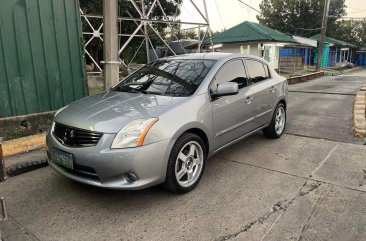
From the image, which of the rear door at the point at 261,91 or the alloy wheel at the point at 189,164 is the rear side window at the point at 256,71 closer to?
the rear door at the point at 261,91

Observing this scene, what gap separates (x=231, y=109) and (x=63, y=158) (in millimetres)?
2224

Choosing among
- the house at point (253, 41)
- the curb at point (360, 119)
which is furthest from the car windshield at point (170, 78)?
the house at point (253, 41)

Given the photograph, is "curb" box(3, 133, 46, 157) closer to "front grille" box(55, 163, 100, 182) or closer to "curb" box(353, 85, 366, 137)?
"front grille" box(55, 163, 100, 182)

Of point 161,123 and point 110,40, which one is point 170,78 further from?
point 110,40

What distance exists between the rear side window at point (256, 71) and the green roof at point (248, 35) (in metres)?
14.6

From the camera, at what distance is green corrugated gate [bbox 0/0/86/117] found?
581cm

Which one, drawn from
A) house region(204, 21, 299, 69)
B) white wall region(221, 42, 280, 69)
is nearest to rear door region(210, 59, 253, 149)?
house region(204, 21, 299, 69)

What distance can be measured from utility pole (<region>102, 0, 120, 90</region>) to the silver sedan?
4.12 ft

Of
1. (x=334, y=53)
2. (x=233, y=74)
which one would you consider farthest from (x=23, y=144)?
(x=334, y=53)

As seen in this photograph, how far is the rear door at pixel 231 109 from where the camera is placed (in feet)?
13.6

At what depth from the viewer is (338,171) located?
4363mm

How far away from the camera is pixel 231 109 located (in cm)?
435

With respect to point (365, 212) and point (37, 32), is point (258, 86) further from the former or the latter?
point (37, 32)

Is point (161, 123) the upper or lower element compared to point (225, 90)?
lower
